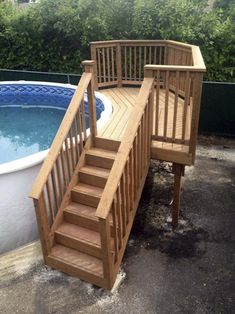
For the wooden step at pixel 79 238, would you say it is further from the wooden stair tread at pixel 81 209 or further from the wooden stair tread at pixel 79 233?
the wooden stair tread at pixel 81 209

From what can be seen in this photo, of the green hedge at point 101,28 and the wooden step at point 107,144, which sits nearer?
the wooden step at point 107,144

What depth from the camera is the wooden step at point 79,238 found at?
3.18m

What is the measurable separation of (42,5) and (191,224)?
6220mm

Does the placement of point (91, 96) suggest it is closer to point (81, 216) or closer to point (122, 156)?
point (122, 156)

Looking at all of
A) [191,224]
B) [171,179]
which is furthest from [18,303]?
[171,179]

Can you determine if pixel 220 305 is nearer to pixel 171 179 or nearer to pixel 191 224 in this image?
pixel 191 224

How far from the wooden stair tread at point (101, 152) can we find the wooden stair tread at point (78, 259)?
45.1 inches

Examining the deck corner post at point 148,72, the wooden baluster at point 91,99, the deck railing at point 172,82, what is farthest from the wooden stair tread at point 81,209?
the deck corner post at point 148,72

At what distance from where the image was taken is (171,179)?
16.4 ft

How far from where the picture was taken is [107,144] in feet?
12.4

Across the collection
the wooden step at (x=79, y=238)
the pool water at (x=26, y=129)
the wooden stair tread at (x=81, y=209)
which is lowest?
the wooden step at (x=79, y=238)

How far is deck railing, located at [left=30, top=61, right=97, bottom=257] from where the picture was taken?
2.96 metres

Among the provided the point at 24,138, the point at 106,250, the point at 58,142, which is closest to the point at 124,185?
the point at 106,250

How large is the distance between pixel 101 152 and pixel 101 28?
4.07 m
